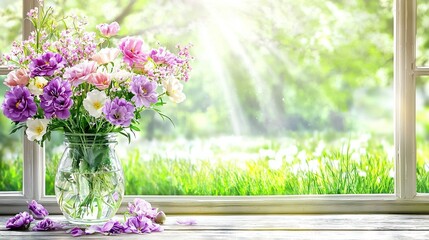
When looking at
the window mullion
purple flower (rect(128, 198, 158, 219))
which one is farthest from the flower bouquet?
the window mullion

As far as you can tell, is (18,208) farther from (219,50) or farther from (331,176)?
(331,176)

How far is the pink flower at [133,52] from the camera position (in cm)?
212

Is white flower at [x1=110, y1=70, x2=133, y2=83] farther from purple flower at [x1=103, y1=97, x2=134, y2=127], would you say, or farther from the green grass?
the green grass

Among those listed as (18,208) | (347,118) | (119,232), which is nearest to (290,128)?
(347,118)

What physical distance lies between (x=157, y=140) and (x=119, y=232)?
1.62 ft

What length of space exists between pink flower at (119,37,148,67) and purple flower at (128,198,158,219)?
0.50 m

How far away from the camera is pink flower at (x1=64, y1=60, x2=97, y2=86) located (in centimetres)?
206

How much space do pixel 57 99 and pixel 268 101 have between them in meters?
0.84

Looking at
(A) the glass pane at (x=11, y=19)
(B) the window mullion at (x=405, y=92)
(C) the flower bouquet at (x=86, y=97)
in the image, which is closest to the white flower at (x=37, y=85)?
(C) the flower bouquet at (x=86, y=97)

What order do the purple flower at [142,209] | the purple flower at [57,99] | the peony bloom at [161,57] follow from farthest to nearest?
the purple flower at [142,209] < the peony bloom at [161,57] < the purple flower at [57,99]

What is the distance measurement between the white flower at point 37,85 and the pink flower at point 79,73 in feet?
0.31

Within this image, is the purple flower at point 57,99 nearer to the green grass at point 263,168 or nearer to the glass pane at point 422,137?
the green grass at point 263,168

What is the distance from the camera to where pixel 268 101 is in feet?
8.41

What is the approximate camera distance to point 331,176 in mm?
2557
